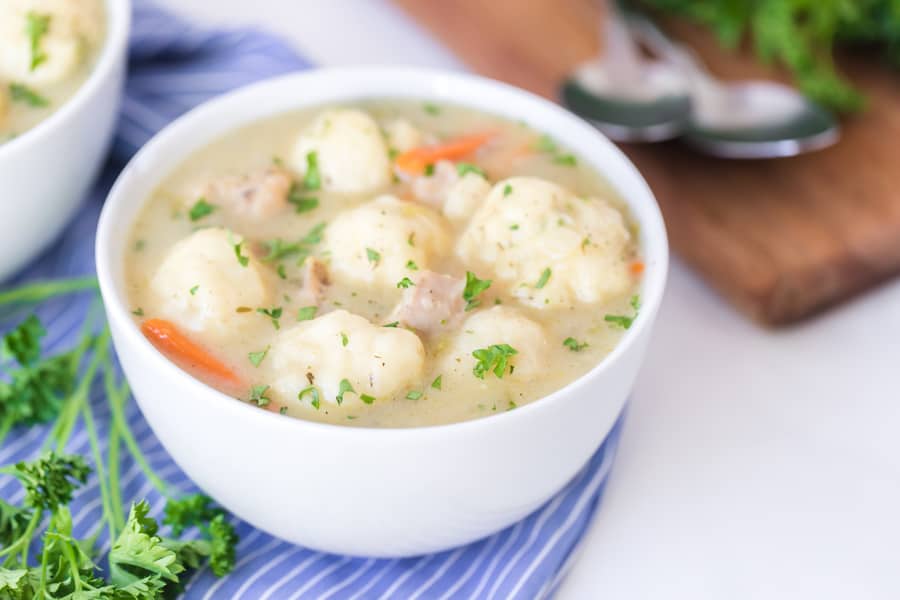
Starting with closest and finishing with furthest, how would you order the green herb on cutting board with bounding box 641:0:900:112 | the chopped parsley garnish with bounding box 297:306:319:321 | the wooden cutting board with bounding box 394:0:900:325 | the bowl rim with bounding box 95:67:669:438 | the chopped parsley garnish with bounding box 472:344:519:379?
1. the bowl rim with bounding box 95:67:669:438
2. the chopped parsley garnish with bounding box 472:344:519:379
3. the chopped parsley garnish with bounding box 297:306:319:321
4. the wooden cutting board with bounding box 394:0:900:325
5. the green herb on cutting board with bounding box 641:0:900:112

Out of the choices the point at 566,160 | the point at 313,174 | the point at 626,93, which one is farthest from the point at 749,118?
the point at 313,174

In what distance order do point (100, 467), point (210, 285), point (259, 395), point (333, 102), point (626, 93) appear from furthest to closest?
point (626, 93), point (333, 102), point (100, 467), point (210, 285), point (259, 395)

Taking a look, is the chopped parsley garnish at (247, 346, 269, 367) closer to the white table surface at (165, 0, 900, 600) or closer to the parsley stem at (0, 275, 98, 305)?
the white table surface at (165, 0, 900, 600)

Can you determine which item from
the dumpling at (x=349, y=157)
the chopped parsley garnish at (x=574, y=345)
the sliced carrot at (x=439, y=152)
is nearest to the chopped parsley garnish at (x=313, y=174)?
the dumpling at (x=349, y=157)

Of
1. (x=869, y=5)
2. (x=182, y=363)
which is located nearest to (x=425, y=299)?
(x=182, y=363)

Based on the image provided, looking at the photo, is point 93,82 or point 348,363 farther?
point 93,82

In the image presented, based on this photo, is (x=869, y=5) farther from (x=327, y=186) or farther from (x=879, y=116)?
(x=327, y=186)

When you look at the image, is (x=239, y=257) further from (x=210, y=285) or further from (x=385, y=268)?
(x=385, y=268)

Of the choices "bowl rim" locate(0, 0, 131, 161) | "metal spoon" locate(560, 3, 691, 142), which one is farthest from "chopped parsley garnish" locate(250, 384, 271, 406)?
"metal spoon" locate(560, 3, 691, 142)
